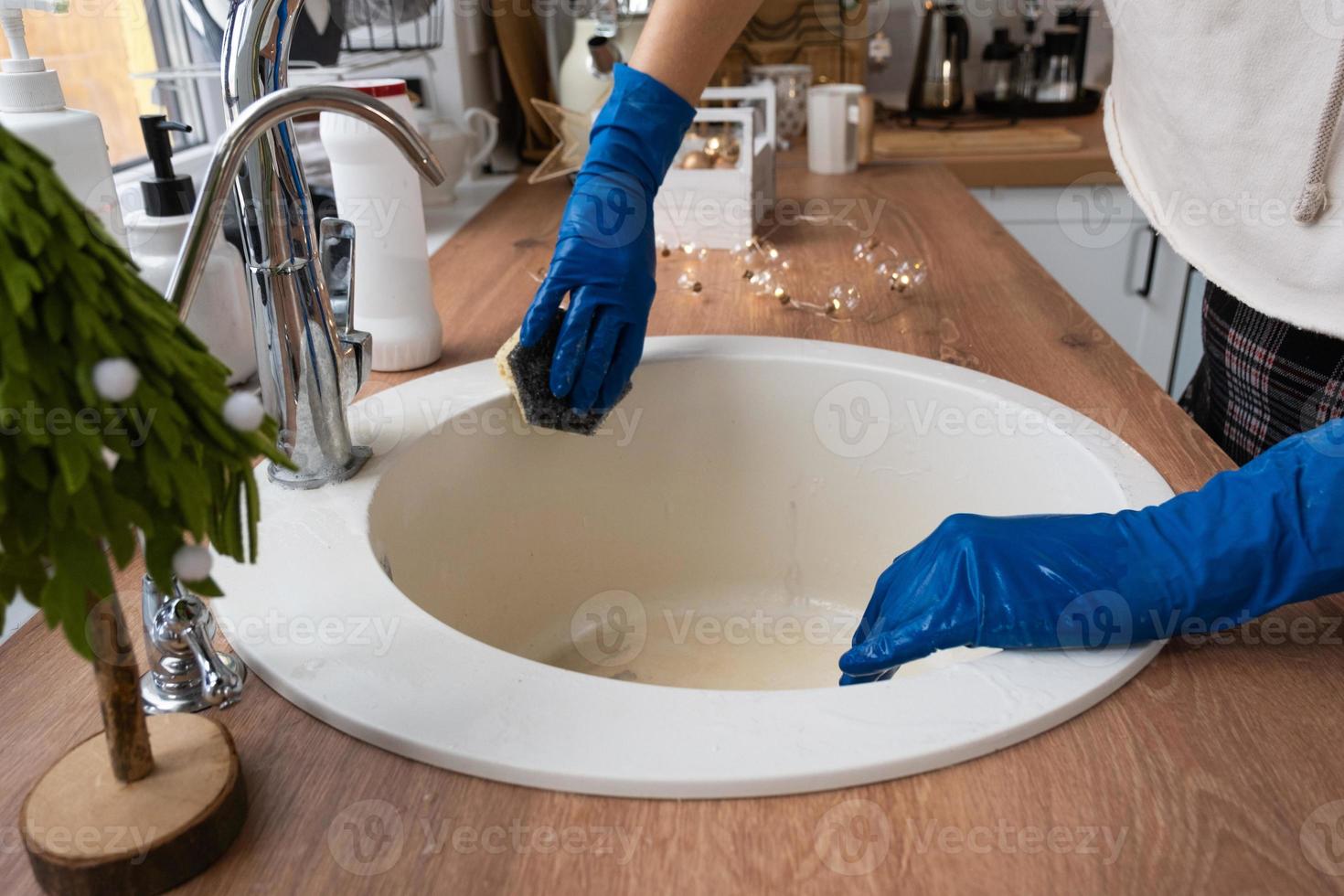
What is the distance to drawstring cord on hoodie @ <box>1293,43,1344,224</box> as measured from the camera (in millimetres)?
673

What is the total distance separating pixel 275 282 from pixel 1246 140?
0.72 metres

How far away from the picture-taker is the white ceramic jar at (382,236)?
85 cm

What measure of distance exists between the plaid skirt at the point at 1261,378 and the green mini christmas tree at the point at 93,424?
2.49ft

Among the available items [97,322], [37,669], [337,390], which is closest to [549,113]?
[337,390]

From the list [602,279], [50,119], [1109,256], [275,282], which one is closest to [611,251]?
[602,279]

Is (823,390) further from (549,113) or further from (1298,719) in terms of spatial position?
(549,113)

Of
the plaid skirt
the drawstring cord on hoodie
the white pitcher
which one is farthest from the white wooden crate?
the drawstring cord on hoodie

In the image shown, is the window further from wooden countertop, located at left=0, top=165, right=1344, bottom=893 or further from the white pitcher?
wooden countertop, located at left=0, top=165, right=1344, bottom=893

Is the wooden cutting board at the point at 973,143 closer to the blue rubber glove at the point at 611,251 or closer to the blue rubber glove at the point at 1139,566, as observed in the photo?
the blue rubber glove at the point at 611,251

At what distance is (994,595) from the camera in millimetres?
518

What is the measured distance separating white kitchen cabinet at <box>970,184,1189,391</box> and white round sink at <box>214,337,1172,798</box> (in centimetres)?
119

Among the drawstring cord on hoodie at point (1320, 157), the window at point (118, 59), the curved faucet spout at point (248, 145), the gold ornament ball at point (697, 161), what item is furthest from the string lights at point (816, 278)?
the window at point (118, 59)

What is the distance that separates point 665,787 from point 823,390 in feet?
1.76

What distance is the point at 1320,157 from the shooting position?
70 centimetres
